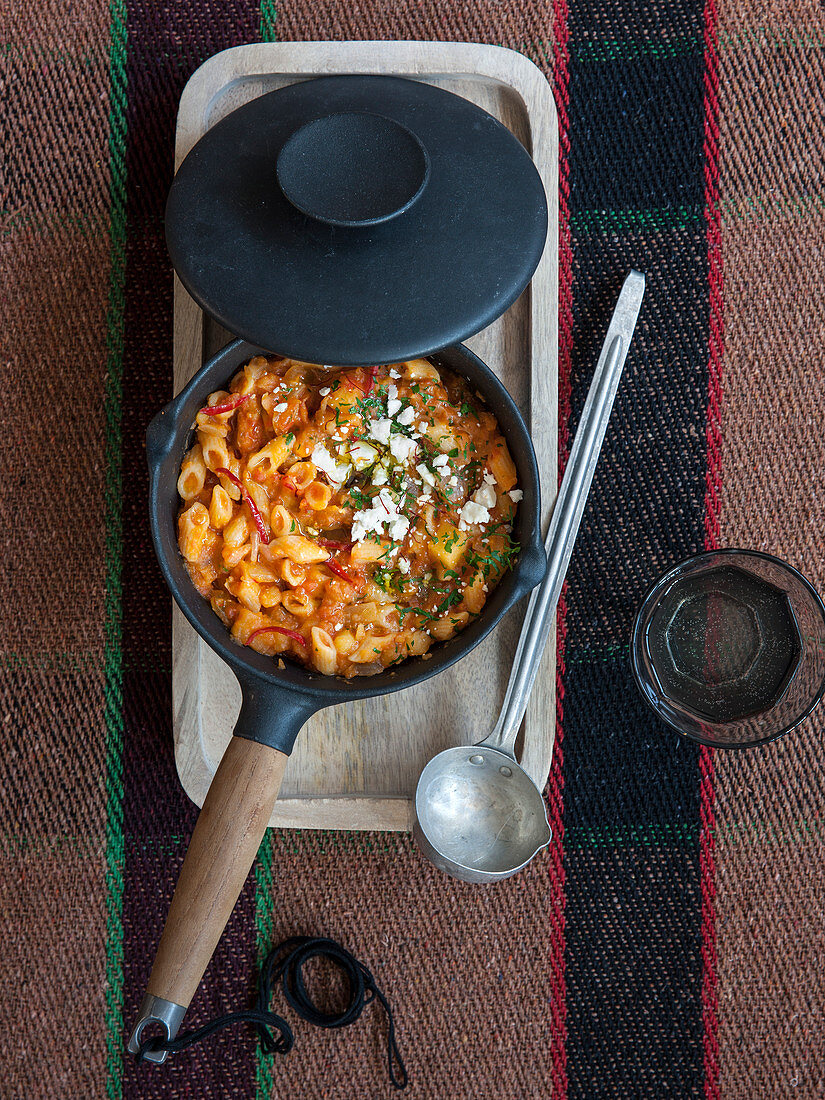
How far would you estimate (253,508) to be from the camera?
1897 millimetres

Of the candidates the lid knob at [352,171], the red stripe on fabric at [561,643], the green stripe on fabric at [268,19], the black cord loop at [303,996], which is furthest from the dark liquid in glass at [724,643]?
the green stripe on fabric at [268,19]

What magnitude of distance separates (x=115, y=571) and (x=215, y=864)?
2.84ft

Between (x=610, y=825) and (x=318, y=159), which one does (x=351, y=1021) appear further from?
(x=318, y=159)

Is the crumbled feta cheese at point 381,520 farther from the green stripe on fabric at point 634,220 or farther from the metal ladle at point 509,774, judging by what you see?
the green stripe on fabric at point 634,220

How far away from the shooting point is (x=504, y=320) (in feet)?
7.06

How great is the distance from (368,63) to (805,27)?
3.72 feet

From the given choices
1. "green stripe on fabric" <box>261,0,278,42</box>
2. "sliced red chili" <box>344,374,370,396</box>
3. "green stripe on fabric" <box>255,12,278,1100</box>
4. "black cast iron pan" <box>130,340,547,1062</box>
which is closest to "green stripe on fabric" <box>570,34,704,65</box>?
"green stripe on fabric" <box>261,0,278,42</box>

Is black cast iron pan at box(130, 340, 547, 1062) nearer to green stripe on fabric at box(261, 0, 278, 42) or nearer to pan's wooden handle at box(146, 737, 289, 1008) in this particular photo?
pan's wooden handle at box(146, 737, 289, 1008)

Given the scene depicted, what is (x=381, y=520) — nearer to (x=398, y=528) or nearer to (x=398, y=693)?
(x=398, y=528)

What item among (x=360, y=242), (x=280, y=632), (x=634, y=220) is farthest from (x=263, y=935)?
(x=634, y=220)

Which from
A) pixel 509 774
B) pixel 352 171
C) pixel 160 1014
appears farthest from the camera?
pixel 509 774

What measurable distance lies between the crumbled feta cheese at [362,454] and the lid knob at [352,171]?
519 millimetres

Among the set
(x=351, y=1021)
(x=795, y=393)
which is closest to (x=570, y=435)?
(x=795, y=393)

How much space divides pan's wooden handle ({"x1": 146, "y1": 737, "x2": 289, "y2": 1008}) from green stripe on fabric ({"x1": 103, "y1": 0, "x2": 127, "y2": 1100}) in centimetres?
61
